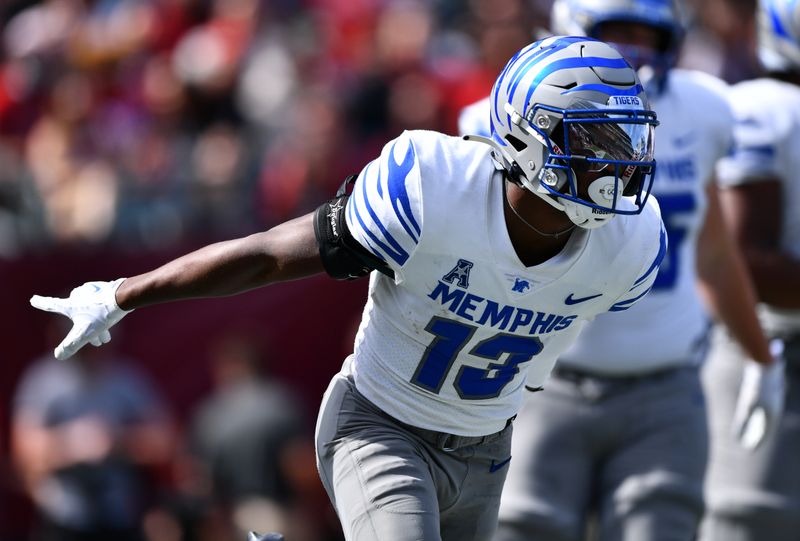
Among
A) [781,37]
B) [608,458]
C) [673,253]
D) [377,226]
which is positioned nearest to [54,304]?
[377,226]

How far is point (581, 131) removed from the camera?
3287 mm

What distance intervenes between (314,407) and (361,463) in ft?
14.5

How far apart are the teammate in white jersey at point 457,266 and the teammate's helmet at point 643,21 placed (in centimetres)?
105

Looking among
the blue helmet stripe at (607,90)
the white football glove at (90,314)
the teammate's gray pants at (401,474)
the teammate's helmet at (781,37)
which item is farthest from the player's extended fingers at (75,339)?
the teammate's helmet at (781,37)

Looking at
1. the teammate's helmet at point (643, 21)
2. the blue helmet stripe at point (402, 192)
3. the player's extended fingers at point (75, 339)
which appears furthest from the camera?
the teammate's helmet at point (643, 21)

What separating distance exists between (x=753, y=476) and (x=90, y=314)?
8.23ft

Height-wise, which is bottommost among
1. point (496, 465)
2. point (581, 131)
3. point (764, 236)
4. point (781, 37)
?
point (764, 236)

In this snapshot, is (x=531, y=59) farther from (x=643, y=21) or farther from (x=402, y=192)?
(x=643, y=21)

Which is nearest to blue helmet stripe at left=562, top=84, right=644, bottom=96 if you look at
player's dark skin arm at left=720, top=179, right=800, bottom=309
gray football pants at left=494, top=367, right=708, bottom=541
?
gray football pants at left=494, top=367, right=708, bottom=541

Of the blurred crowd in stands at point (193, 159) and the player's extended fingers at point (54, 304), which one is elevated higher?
the player's extended fingers at point (54, 304)

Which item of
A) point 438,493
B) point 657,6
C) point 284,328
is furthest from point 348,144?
point 438,493

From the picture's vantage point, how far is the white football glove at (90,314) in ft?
11.4

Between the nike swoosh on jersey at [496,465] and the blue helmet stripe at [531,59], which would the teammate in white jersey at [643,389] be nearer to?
the nike swoosh on jersey at [496,465]

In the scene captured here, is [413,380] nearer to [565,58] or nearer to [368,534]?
[368,534]
